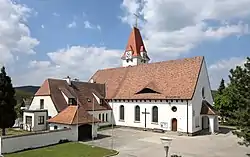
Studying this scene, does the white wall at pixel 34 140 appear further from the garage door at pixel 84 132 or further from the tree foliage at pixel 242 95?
the tree foliage at pixel 242 95

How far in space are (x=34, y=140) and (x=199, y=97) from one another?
22443mm

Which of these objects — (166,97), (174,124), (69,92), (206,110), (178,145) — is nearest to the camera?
(178,145)

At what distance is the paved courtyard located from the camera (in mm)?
24234

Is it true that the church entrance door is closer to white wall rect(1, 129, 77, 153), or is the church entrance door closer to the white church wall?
the white church wall

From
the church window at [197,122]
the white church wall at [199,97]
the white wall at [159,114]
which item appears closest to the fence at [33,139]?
the white wall at [159,114]

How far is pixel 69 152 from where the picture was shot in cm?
2414

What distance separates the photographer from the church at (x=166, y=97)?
3519 cm

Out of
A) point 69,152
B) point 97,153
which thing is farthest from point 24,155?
point 97,153

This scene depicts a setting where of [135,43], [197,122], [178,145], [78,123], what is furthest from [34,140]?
[135,43]

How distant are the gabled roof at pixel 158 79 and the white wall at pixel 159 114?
1049mm

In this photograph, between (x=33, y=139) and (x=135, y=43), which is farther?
(x=135, y=43)

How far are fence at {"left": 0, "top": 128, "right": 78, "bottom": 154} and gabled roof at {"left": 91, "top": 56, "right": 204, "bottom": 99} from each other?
13.8 m

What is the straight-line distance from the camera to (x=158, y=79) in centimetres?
3991

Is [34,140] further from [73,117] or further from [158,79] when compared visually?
[158,79]
